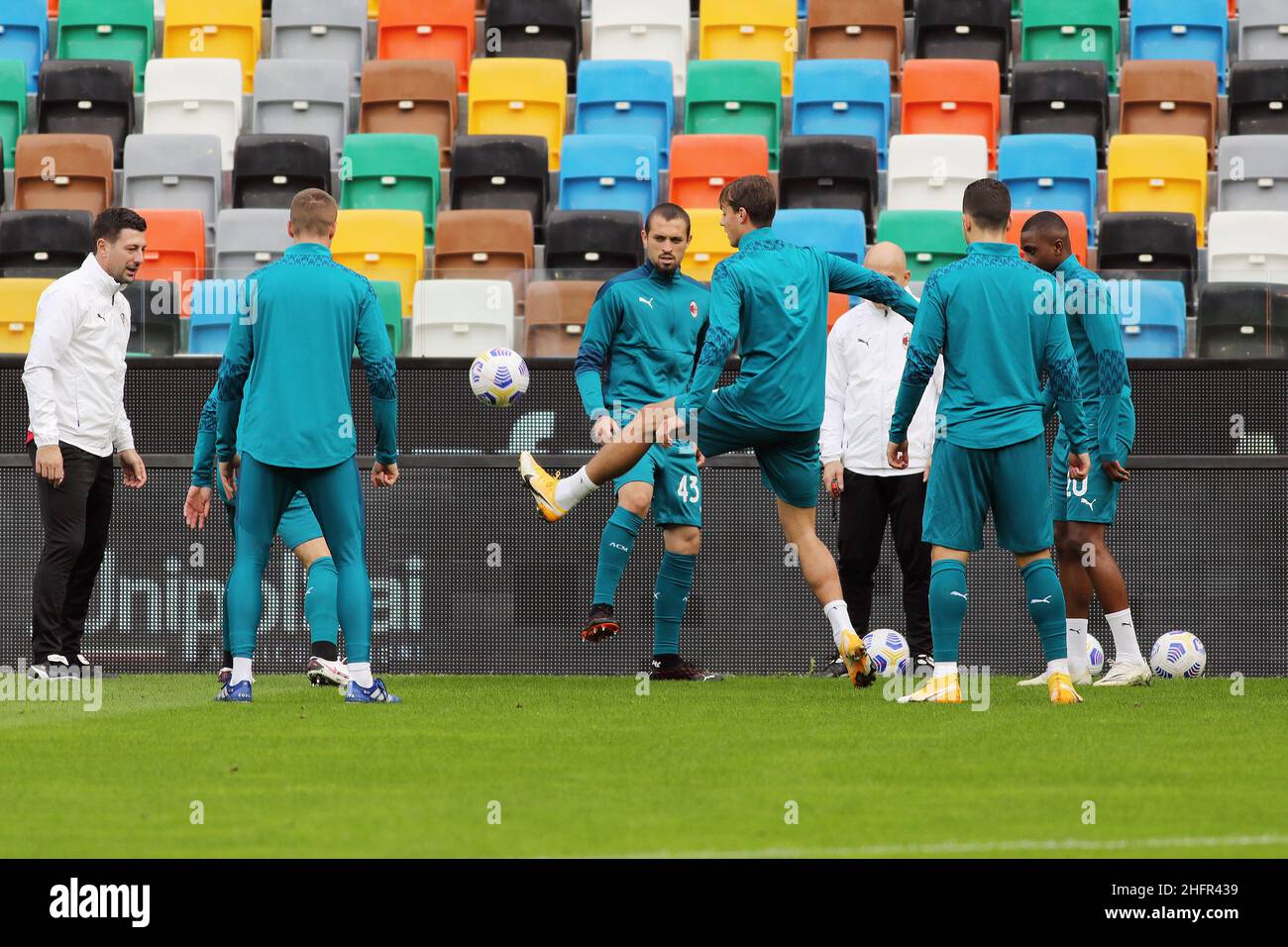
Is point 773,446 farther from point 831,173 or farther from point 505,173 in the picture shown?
point 505,173

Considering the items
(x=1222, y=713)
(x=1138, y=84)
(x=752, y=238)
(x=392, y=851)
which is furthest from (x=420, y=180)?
(x=392, y=851)

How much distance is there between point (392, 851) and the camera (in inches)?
171

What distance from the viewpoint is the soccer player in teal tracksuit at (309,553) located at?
26.8ft

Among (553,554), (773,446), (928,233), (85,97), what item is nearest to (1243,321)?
(928,233)

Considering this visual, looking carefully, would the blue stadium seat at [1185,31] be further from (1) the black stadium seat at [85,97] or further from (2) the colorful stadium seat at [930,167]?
(1) the black stadium seat at [85,97]

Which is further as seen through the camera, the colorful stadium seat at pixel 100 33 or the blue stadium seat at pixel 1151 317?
the colorful stadium seat at pixel 100 33

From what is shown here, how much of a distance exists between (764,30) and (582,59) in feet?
5.26

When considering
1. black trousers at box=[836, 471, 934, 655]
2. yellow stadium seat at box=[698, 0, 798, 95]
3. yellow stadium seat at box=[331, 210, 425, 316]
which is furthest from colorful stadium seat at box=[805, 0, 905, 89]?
black trousers at box=[836, 471, 934, 655]

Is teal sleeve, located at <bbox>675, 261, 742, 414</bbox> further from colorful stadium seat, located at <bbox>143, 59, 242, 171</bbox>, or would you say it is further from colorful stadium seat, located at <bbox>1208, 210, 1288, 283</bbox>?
colorful stadium seat, located at <bbox>143, 59, 242, 171</bbox>

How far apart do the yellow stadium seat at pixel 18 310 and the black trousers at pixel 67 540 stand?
132 cm

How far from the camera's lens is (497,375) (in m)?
9.86

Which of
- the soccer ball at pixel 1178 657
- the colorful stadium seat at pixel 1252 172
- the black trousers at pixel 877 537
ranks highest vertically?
the colorful stadium seat at pixel 1252 172

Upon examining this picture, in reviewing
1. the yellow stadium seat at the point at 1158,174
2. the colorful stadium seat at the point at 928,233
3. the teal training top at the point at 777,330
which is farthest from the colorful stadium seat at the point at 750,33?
the teal training top at the point at 777,330
